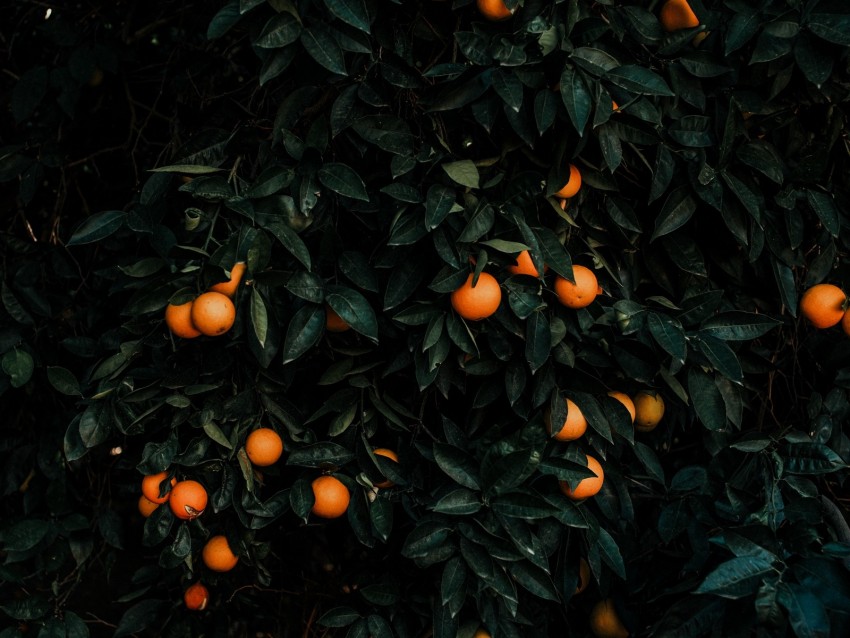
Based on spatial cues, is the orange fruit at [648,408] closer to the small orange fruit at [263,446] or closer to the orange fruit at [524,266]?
the orange fruit at [524,266]

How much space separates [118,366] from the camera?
171 centimetres

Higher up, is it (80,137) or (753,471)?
(80,137)

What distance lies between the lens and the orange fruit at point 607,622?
1936 millimetres

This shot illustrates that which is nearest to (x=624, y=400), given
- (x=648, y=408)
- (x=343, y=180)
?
(x=648, y=408)

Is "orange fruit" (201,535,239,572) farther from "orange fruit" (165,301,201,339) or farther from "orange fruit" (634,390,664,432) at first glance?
"orange fruit" (634,390,664,432)

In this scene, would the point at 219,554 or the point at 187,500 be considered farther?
the point at 219,554

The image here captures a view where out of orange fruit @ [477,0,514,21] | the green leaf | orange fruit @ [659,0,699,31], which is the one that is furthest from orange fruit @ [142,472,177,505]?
orange fruit @ [659,0,699,31]

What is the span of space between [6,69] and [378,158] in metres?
1.39

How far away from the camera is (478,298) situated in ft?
5.06

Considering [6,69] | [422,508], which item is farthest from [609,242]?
[6,69]

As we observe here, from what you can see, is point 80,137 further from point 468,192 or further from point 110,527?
point 468,192

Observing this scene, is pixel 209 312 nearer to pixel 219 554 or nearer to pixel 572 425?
pixel 219 554

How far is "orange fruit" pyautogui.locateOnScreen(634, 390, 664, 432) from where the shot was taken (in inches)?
72.7

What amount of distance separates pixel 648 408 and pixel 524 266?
487mm
